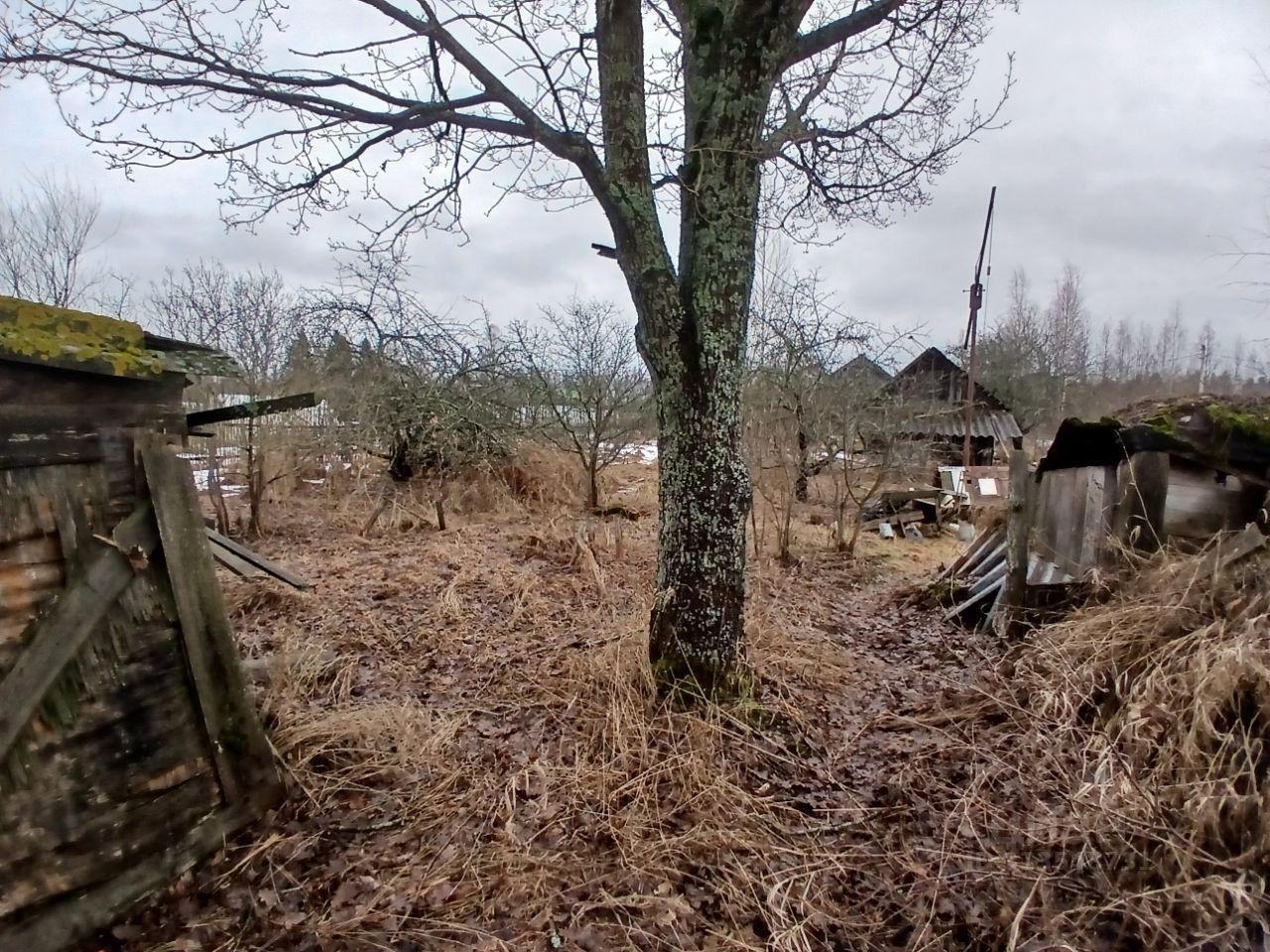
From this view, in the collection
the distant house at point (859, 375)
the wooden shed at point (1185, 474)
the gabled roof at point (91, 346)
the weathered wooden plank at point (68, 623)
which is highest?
the distant house at point (859, 375)

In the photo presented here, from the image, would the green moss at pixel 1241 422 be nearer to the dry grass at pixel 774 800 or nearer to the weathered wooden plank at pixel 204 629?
the dry grass at pixel 774 800

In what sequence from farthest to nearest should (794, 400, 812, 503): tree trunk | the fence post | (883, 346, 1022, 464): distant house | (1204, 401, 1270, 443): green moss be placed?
(883, 346, 1022, 464): distant house, (794, 400, 812, 503): tree trunk, the fence post, (1204, 401, 1270, 443): green moss

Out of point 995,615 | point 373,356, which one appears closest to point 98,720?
point 995,615

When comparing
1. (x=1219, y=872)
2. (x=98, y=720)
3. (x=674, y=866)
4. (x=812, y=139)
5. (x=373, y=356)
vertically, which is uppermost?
(x=812, y=139)

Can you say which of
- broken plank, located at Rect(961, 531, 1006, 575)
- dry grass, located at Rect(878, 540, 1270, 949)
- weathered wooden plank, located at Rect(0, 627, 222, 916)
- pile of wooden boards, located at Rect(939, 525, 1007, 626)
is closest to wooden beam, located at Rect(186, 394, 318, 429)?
weathered wooden plank, located at Rect(0, 627, 222, 916)

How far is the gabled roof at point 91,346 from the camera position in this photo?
6.71 ft

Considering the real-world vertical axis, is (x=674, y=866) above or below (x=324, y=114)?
below

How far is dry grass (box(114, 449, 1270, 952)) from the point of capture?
2193 mm

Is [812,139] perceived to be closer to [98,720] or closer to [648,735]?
[648,735]

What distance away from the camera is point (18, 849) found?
204 cm

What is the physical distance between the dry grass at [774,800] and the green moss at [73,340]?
6.54ft

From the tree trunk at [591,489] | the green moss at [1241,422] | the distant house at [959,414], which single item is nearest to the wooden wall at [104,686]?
the green moss at [1241,422]

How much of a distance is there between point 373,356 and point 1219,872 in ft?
35.8

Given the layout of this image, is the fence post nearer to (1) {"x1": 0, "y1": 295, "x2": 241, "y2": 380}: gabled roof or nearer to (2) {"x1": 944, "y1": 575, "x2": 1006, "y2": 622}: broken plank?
(2) {"x1": 944, "y1": 575, "x2": 1006, "y2": 622}: broken plank
